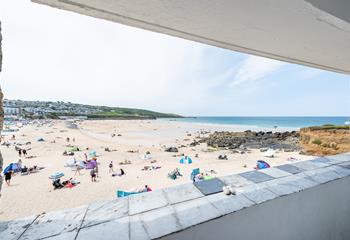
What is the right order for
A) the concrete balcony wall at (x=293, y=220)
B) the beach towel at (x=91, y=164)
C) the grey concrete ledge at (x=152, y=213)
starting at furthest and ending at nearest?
the beach towel at (x=91, y=164) → the concrete balcony wall at (x=293, y=220) → the grey concrete ledge at (x=152, y=213)

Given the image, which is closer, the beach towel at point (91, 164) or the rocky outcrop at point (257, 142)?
the beach towel at point (91, 164)

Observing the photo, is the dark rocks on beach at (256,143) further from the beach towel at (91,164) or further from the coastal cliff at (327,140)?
the beach towel at (91,164)

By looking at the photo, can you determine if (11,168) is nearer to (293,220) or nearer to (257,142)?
(293,220)

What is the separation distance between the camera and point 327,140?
8.00m

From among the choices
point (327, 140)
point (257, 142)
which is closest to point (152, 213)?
point (327, 140)

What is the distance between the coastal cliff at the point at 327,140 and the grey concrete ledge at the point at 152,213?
25.8ft

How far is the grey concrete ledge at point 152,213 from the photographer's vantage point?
2.47 ft

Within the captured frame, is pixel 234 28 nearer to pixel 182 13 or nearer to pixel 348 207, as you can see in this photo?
pixel 182 13

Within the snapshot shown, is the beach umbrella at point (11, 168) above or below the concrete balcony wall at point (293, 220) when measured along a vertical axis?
below

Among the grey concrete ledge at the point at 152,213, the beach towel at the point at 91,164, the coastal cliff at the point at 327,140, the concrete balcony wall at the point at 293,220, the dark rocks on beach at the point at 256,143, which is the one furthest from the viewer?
the dark rocks on beach at the point at 256,143

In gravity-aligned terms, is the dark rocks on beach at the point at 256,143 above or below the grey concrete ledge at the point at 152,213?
below

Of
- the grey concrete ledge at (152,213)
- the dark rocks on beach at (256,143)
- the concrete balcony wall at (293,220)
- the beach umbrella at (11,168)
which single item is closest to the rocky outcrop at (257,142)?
the dark rocks on beach at (256,143)

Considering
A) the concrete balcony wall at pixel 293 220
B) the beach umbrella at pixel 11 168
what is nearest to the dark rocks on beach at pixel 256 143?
the concrete balcony wall at pixel 293 220

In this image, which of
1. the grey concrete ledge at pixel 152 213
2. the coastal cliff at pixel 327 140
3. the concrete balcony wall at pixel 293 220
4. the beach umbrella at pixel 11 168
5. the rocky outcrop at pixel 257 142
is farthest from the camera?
the rocky outcrop at pixel 257 142
